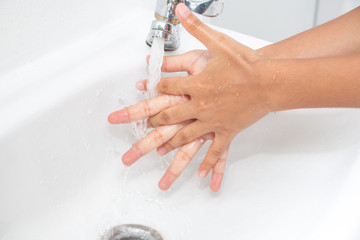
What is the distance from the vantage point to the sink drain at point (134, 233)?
1.66 ft

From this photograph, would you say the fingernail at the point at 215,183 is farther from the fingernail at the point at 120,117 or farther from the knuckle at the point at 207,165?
the fingernail at the point at 120,117

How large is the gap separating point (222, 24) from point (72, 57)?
77 centimetres

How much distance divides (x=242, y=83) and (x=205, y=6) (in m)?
0.11

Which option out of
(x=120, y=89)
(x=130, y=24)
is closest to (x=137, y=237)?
(x=120, y=89)

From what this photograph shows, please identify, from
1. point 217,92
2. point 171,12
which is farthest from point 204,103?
point 171,12

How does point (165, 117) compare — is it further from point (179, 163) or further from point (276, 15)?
point (276, 15)

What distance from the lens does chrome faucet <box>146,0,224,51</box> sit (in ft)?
1.58

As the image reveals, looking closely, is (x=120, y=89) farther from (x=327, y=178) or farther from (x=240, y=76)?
(x=327, y=178)

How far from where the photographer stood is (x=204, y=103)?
48 centimetres

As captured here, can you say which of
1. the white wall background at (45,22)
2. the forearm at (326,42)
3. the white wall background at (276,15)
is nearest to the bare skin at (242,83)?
the forearm at (326,42)

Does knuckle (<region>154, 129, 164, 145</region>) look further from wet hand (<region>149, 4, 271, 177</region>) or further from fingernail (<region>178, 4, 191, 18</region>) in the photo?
fingernail (<region>178, 4, 191, 18</region>)

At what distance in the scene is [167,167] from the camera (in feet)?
1.88

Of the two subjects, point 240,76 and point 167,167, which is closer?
point 240,76

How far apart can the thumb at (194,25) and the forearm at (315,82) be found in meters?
0.08
